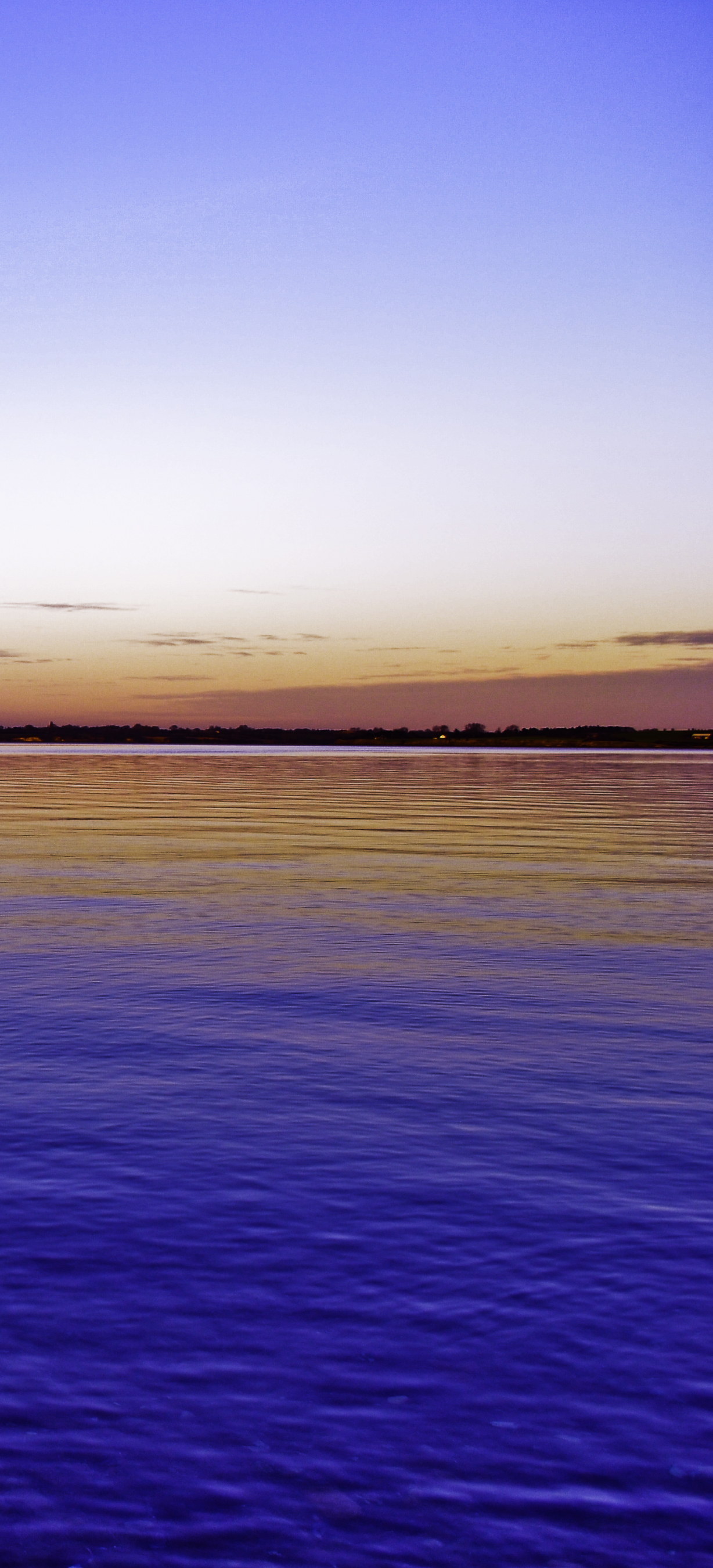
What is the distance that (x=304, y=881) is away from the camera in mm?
23672

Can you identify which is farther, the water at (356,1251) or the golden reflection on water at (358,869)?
the golden reflection on water at (358,869)

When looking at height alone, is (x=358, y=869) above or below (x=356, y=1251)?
above

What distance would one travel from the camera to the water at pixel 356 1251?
4.40 metres

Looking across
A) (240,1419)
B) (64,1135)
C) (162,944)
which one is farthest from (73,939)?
(240,1419)

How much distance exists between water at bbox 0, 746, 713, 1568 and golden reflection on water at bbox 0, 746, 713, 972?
3.09 feet

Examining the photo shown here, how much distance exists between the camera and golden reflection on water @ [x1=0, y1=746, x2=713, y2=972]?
18.1 m

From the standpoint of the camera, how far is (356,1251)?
648cm

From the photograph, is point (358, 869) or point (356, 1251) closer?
point (356, 1251)

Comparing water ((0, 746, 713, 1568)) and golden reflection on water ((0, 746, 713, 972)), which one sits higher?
golden reflection on water ((0, 746, 713, 972))

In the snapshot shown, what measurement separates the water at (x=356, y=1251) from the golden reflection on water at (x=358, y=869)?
941 mm

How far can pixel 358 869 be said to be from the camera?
2616 cm

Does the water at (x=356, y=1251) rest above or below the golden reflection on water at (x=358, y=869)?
below

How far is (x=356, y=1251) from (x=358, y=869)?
64.6 ft

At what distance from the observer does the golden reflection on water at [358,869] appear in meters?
18.1
